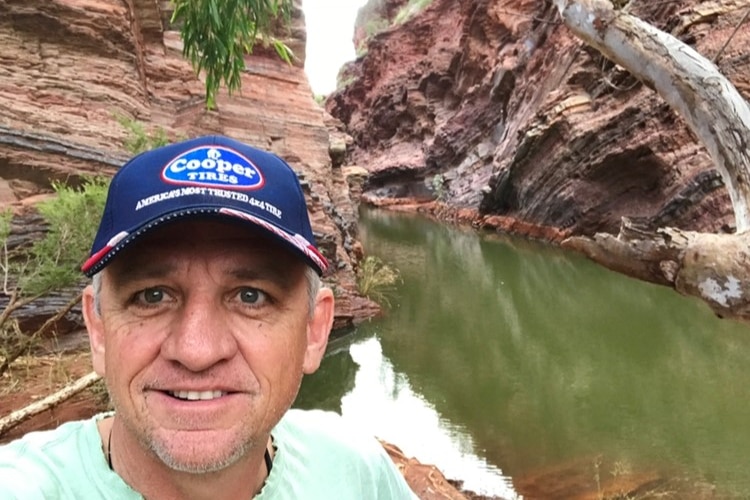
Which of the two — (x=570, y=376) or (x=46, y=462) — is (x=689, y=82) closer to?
(x=46, y=462)

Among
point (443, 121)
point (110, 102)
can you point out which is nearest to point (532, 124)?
point (110, 102)

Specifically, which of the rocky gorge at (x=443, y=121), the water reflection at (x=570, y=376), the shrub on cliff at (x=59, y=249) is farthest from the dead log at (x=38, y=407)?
the water reflection at (x=570, y=376)

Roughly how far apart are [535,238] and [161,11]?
1526 cm

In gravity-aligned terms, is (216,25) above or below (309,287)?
below

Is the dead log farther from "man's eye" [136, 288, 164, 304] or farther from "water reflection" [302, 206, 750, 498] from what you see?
"man's eye" [136, 288, 164, 304]

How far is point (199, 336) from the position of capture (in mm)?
1053

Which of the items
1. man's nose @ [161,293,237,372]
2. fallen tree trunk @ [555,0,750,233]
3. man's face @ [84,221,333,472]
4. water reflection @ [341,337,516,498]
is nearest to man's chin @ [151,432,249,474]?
man's face @ [84,221,333,472]

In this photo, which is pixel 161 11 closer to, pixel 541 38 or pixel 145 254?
pixel 145 254

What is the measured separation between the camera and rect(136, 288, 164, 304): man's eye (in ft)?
3.59

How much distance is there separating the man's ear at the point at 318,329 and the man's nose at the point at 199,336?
0.79 ft

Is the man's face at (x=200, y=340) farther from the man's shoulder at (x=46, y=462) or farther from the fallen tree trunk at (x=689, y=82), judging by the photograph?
the fallen tree trunk at (x=689, y=82)

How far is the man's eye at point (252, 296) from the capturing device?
1.12 metres

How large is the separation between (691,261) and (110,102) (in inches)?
372

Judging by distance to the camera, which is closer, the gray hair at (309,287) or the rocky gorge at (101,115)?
the gray hair at (309,287)
